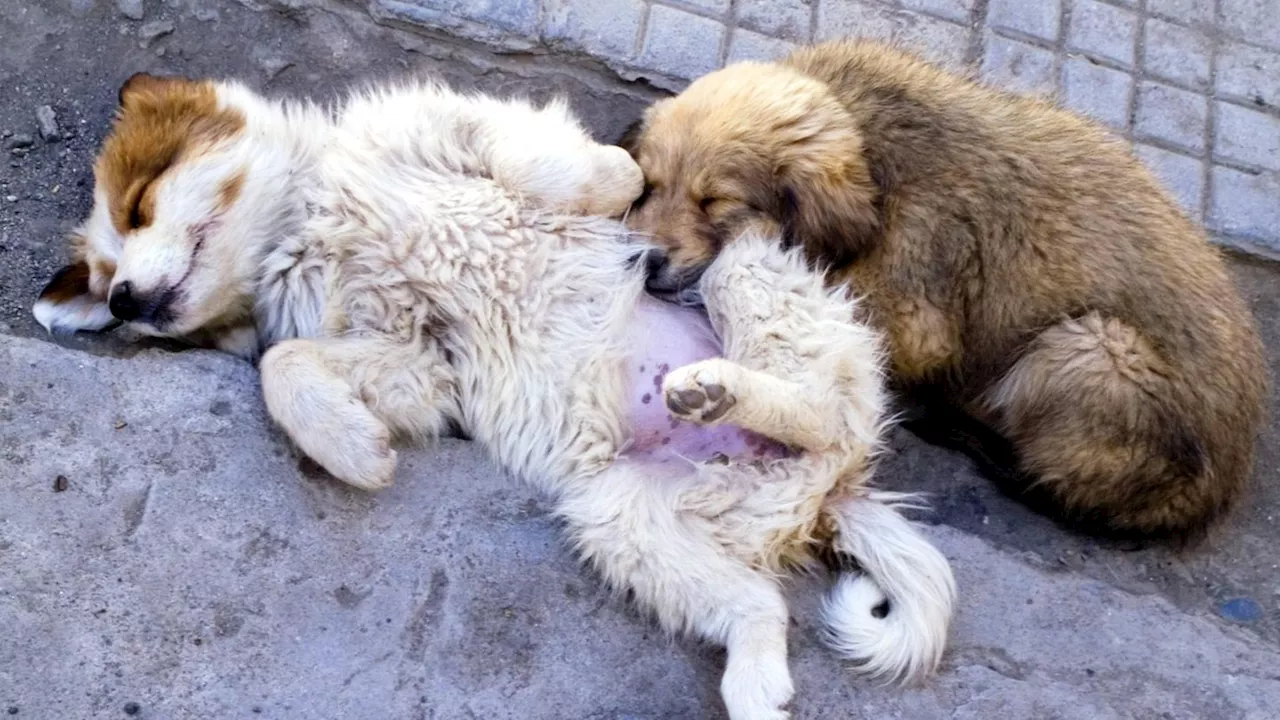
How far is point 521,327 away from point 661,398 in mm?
453

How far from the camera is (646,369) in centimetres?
338

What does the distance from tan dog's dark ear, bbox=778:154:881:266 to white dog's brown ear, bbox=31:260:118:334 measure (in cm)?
199

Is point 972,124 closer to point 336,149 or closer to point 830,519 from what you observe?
point 830,519

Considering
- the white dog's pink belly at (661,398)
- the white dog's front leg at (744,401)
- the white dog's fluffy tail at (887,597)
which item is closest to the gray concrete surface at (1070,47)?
the white dog's pink belly at (661,398)

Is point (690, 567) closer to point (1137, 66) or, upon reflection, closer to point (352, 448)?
point (352, 448)

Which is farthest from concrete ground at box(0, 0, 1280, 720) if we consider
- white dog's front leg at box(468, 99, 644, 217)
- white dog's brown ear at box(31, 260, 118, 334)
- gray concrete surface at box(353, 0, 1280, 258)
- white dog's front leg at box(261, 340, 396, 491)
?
gray concrete surface at box(353, 0, 1280, 258)

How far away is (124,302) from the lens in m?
3.11

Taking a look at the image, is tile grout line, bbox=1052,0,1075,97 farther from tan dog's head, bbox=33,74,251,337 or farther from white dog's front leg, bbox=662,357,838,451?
tan dog's head, bbox=33,74,251,337

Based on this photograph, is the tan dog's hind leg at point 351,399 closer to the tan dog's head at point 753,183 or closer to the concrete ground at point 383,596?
the concrete ground at point 383,596

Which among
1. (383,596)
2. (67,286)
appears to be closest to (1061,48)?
(383,596)

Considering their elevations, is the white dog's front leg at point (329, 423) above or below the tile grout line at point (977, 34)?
below

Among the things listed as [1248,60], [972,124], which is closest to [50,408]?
[972,124]

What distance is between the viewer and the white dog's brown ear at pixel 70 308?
10.8 ft

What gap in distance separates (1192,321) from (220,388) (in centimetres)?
278
